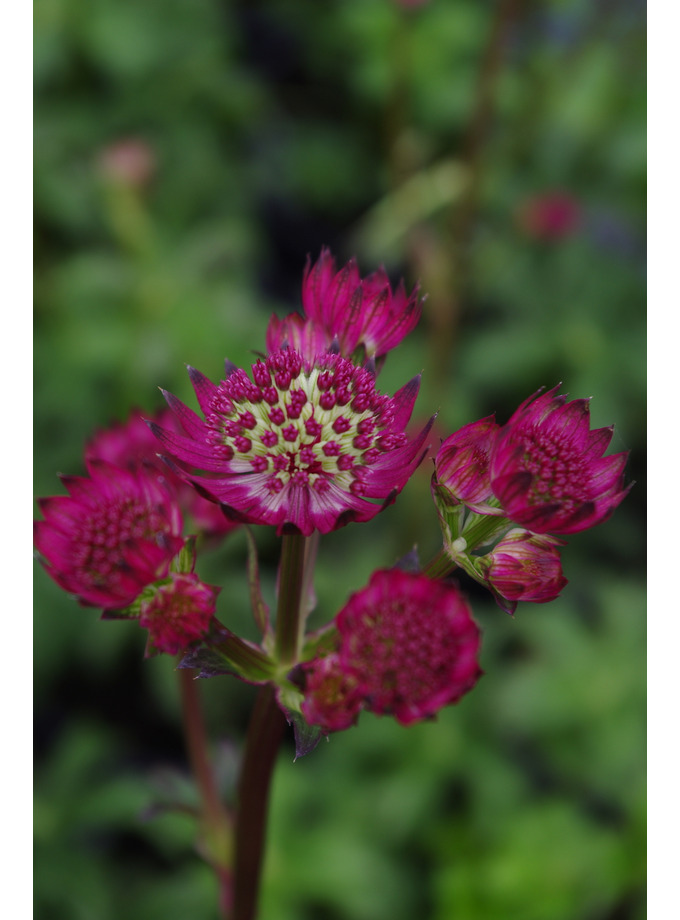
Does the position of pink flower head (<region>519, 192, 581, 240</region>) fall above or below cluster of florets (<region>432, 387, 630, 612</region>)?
above

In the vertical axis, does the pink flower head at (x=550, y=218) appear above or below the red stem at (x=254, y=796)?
above

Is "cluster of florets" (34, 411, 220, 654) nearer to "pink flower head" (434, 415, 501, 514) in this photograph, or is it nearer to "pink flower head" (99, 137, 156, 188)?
"pink flower head" (434, 415, 501, 514)

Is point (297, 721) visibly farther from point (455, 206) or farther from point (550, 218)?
point (550, 218)

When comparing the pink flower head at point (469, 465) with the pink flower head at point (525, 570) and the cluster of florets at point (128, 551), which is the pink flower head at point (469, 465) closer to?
the pink flower head at point (525, 570)

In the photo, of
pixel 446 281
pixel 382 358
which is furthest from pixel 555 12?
pixel 382 358

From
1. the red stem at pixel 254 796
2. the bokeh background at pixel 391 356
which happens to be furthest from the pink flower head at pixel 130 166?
the red stem at pixel 254 796

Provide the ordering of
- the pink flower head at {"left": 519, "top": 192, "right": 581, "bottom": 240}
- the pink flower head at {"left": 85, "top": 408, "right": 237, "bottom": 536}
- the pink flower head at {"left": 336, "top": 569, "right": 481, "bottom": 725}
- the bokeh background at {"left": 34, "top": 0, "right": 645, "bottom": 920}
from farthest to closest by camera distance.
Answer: the pink flower head at {"left": 519, "top": 192, "right": 581, "bottom": 240} → the bokeh background at {"left": 34, "top": 0, "right": 645, "bottom": 920} → the pink flower head at {"left": 85, "top": 408, "right": 237, "bottom": 536} → the pink flower head at {"left": 336, "top": 569, "right": 481, "bottom": 725}

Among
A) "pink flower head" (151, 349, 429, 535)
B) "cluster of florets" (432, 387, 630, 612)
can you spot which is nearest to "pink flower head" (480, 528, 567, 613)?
"cluster of florets" (432, 387, 630, 612)
